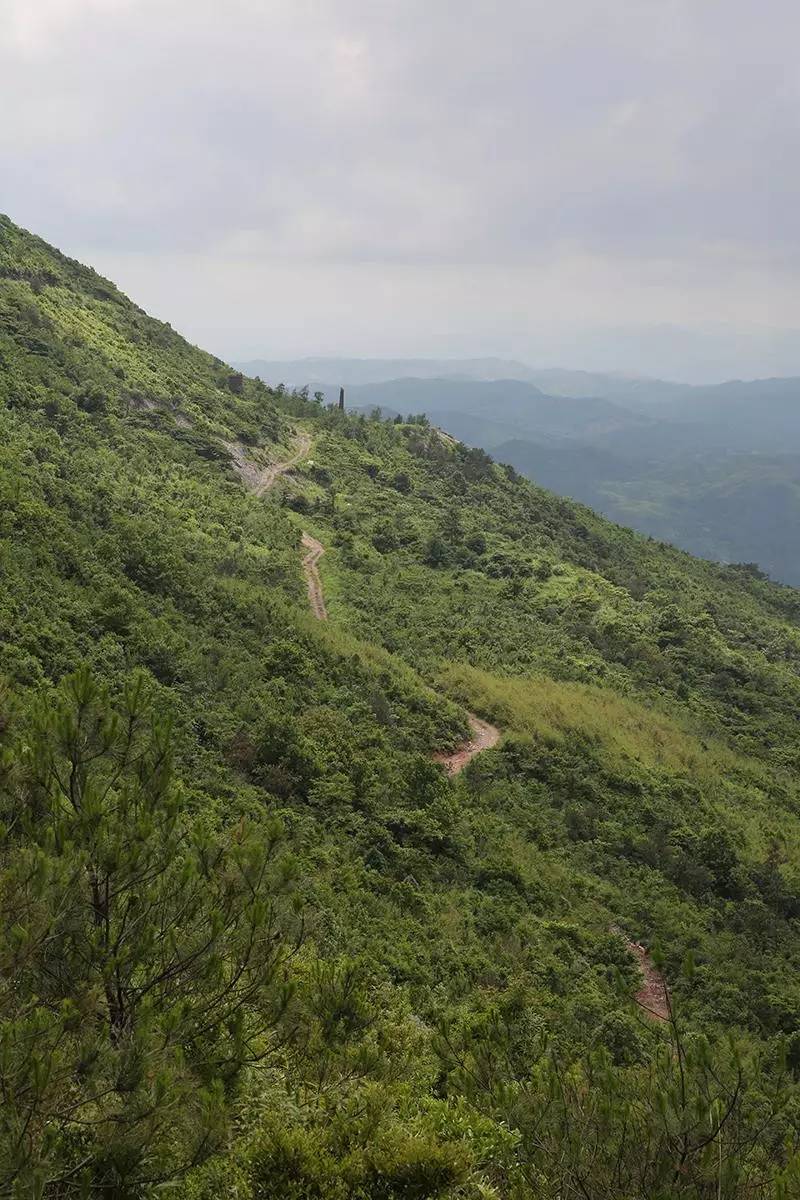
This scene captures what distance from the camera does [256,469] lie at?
55.2m

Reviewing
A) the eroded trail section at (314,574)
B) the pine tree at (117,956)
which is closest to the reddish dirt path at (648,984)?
the pine tree at (117,956)

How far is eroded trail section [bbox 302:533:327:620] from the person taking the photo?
120ft

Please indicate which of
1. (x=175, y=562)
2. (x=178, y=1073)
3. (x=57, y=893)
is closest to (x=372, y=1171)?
(x=178, y=1073)

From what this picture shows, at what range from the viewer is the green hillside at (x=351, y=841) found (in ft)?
19.4

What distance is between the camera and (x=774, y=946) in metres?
19.7

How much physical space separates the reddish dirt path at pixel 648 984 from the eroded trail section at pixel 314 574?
64.9 feet

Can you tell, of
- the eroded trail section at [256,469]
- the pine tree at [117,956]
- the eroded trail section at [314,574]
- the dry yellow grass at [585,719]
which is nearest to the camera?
the pine tree at [117,956]

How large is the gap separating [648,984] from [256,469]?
4547cm

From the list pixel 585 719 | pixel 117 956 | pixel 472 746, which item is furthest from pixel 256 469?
pixel 117 956

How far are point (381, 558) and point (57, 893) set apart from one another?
4142 centimetres

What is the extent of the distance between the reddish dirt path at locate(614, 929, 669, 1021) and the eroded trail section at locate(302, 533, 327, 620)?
1977cm

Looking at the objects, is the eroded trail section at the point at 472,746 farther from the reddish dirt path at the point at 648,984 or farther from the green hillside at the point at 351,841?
the reddish dirt path at the point at 648,984

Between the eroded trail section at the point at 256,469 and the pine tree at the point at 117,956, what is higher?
the eroded trail section at the point at 256,469

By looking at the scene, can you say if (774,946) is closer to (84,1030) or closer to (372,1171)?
(372,1171)
